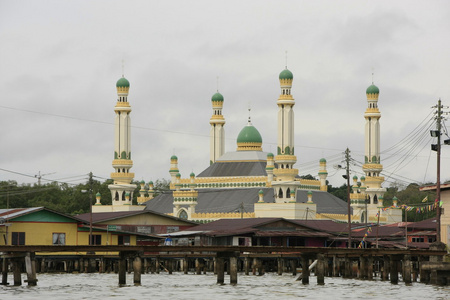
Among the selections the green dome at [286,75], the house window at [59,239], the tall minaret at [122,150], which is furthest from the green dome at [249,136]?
the house window at [59,239]

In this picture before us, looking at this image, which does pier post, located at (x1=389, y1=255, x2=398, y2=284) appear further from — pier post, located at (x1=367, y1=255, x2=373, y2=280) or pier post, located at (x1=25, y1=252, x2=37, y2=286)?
pier post, located at (x1=25, y1=252, x2=37, y2=286)

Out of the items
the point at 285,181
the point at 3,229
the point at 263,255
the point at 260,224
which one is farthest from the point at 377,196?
the point at 3,229

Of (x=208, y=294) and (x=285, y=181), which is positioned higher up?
(x=285, y=181)

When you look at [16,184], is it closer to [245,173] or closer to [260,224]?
[245,173]

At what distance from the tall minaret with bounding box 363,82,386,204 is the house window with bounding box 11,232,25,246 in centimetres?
7859

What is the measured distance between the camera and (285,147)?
14162 centimetres

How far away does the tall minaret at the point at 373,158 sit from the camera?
6004 inches

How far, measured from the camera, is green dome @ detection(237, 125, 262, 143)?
164 meters

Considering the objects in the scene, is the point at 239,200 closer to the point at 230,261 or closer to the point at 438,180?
the point at 230,261

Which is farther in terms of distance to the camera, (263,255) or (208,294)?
(263,255)

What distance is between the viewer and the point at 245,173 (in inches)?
6088

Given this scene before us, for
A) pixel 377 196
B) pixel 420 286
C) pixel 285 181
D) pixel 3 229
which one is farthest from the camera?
pixel 377 196

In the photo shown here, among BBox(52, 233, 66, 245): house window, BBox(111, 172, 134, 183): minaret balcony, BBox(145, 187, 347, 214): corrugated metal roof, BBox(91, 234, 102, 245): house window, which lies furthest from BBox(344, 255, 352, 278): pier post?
BBox(111, 172, 134, 183): minaret balcony

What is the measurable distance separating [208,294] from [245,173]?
9643 cm
